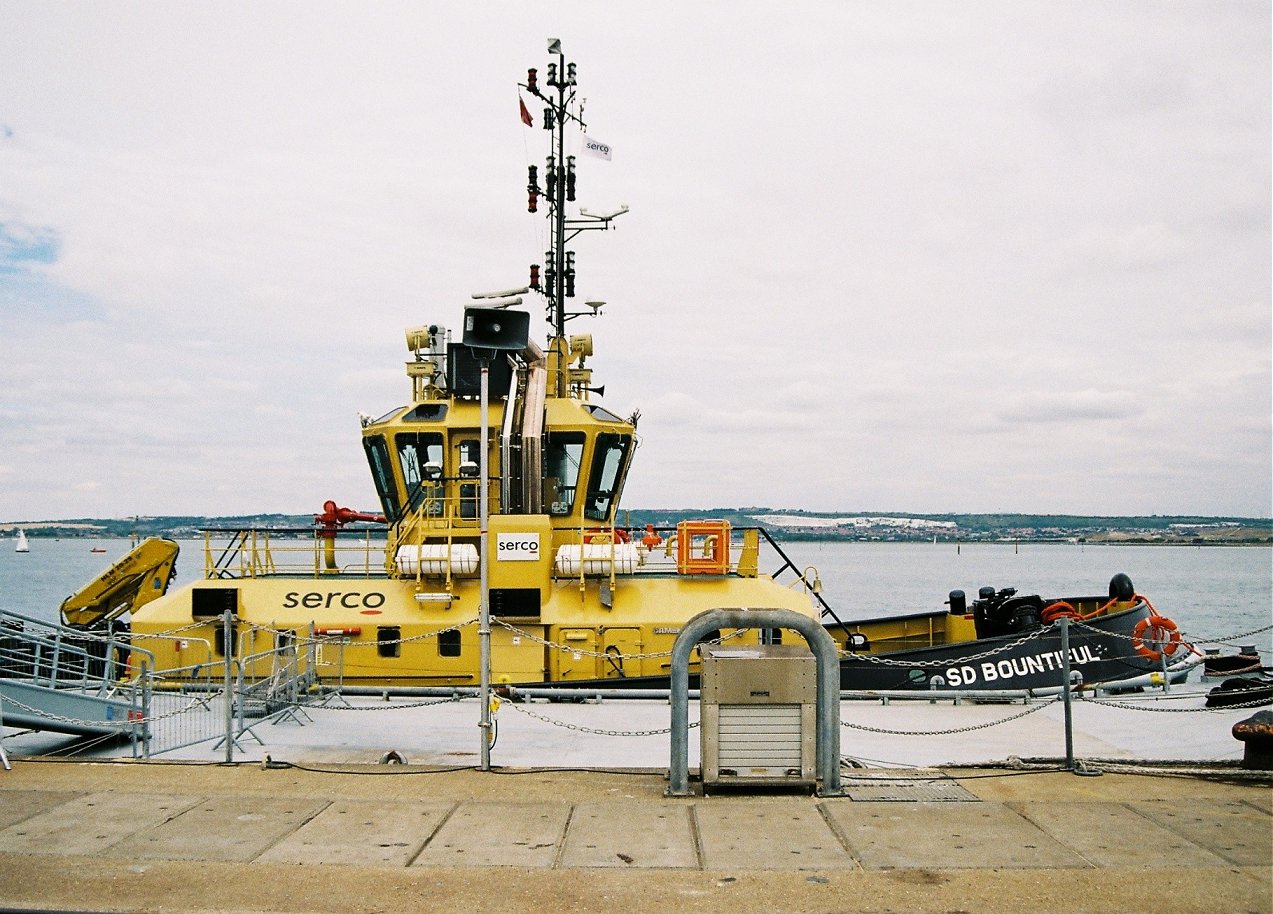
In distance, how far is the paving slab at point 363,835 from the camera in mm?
5980

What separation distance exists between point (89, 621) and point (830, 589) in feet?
223

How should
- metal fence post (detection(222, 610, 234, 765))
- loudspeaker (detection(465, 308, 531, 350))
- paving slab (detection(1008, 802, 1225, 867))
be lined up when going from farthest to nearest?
loudspeaker (detection(465, 308, 531, 350)) → metal fence post (detection(222, 610, 234, 765)) → paving slab (detection(1008, 802, 1225, 867))

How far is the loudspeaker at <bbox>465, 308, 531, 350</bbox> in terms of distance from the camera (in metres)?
8.66

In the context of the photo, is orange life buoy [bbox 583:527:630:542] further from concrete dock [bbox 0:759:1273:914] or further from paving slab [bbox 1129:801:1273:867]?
paving slab [bbox 1129:801:1273:867]

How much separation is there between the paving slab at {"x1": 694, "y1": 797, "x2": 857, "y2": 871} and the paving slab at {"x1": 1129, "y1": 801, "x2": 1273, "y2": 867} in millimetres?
2095

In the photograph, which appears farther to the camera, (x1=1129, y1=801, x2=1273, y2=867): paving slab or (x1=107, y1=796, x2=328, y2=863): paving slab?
(x1=107, y1=796, x2=328, y2=863): paving slab

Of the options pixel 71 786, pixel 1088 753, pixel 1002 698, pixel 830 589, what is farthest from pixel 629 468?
pixel 830 589

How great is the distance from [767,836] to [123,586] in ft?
43.8

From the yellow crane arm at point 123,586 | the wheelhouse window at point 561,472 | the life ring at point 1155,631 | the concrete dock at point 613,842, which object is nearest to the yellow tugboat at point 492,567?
the wheelhouse window at point 561,472

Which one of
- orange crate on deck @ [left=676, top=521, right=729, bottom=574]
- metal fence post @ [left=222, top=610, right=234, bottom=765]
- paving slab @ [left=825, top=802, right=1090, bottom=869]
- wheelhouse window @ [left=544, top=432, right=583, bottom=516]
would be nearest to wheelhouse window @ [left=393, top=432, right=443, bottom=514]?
wheelhouse window @ [left=544, top=432, right=583, bottom=516]

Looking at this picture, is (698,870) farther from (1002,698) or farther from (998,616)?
(998,616)

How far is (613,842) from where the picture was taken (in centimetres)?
623

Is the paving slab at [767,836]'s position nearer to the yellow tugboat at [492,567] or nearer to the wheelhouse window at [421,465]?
the yellow tugboat at [492,567]

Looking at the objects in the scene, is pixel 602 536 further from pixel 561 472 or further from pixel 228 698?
pixel 228 698
